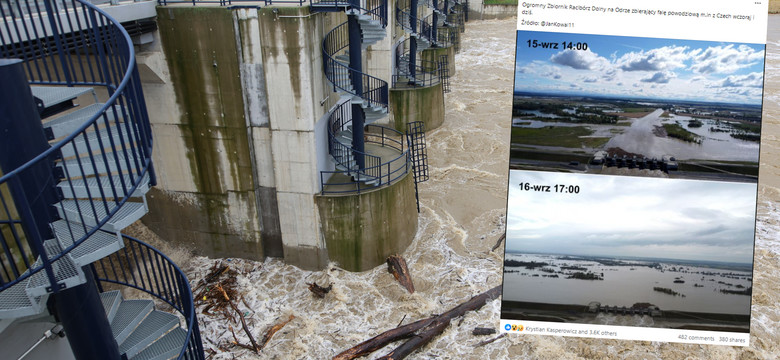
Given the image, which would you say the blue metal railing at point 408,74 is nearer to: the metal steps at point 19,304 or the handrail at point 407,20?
the handrail at point 407,20

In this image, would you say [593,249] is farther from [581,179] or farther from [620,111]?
[620,111]

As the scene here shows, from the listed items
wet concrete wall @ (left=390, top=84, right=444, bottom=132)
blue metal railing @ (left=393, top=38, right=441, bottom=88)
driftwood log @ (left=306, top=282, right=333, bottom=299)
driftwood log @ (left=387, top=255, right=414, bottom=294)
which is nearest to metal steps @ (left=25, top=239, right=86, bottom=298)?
driftwood log @ (left=306, top=282, right=333, bottom=299)

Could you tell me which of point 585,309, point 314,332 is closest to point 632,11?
point 585,309

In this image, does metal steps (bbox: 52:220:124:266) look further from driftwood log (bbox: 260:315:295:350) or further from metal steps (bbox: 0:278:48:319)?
driftwood log (bbox: 260:315:295:350)

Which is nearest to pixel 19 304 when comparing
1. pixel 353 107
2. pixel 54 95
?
pixel 54 95

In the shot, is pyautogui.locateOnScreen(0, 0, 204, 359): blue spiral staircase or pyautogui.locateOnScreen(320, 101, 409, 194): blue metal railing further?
pyautogui.locateOnScreen(320, 101, 409, 194): blue metal railing

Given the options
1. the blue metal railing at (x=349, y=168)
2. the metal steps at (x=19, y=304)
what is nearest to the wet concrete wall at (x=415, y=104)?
the blue metal railing at (x=349, y=168)

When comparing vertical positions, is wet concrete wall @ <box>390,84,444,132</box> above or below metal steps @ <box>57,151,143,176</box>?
below
